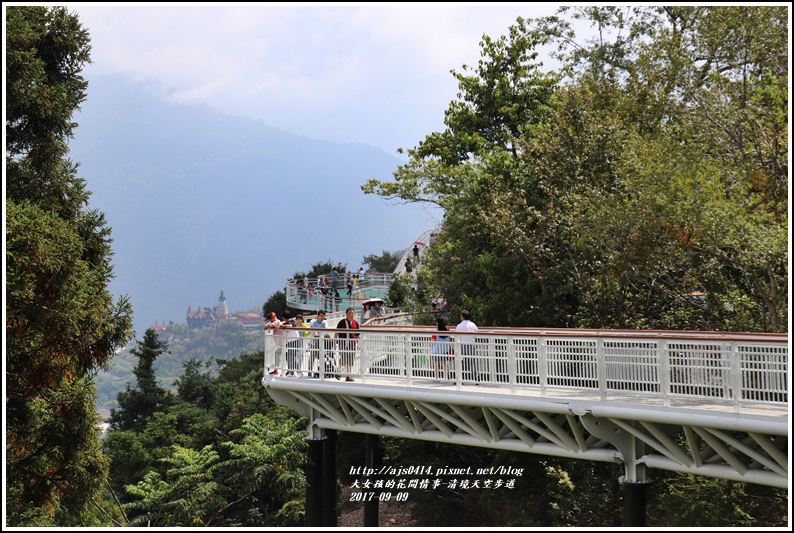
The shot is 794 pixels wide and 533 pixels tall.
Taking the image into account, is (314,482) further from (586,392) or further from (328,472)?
(586,392)

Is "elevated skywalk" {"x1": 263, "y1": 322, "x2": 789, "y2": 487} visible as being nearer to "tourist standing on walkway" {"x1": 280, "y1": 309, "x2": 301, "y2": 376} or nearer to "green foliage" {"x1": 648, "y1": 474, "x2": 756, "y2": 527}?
"tourist standing on walkway" {"x1": 280, "y1": 309, "x2": 301, "y2": 376}

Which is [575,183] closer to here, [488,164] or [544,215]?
[544,215]

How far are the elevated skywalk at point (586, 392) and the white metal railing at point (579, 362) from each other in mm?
24

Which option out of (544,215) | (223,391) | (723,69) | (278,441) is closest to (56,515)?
(278,441)

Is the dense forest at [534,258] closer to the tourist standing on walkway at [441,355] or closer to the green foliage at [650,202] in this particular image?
the green foliage at [650,202]

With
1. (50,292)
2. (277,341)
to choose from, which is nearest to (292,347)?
(277,341)

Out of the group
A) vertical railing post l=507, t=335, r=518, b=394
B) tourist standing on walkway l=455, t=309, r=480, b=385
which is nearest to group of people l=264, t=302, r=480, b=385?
tourist standing on walkway l=455, t=309, r=480, b=385

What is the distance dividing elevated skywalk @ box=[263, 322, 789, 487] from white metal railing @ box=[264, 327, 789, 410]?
0.02 m

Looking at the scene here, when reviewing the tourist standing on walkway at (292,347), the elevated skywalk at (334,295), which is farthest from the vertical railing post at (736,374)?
the elevated skywalk at (334,295)

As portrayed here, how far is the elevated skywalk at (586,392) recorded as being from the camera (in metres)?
11.5

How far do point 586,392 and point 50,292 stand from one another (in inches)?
353

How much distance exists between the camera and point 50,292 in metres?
13.5

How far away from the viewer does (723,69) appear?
23.5m

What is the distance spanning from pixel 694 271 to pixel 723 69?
6.94 metres
